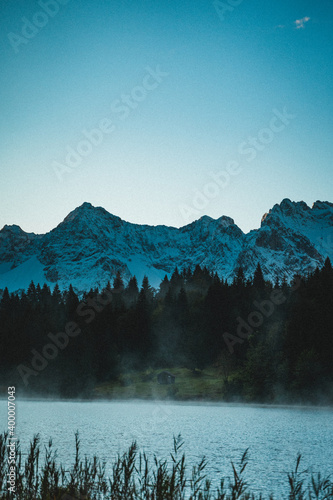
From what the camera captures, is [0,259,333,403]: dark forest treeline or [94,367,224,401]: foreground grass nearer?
[0,259,333,403]: dark forest treeline

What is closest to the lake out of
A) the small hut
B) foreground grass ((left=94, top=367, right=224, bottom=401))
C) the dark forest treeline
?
the dark forest treeline

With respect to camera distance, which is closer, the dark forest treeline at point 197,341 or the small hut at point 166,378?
the dark forest treeline at point 197,341

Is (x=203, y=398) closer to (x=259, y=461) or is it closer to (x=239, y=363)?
(x=239, y=363)

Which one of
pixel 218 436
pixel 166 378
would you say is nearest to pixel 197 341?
pixel 166 378

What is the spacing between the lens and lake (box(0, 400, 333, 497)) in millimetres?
31750

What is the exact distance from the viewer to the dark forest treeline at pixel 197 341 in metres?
90.2

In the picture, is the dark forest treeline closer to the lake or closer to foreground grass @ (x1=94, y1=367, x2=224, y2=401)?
foreground grass @ (x1=94, y1=367, x2=224, y2=401)

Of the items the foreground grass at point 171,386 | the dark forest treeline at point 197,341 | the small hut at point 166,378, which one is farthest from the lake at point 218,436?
the small hut at point 166,378

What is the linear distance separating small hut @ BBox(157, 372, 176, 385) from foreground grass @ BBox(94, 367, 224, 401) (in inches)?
40.7

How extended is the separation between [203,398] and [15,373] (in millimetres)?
47371

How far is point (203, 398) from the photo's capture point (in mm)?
97938

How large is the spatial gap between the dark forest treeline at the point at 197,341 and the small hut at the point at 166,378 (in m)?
9.51

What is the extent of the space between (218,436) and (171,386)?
5807 centimetres

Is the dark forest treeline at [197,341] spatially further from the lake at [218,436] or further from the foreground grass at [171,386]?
the lake at [218,436]
